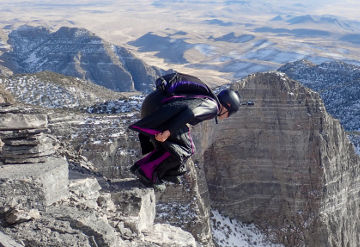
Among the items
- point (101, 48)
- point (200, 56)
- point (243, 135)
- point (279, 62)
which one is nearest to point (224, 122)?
point (243, 135)

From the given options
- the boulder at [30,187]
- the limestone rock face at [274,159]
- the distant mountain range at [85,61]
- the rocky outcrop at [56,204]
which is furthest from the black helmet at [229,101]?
the distant mountain range at [85,61]

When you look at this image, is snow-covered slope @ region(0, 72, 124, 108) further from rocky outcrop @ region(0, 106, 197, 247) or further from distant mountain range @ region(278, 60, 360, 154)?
rocky outcrop @ region(0, 106, 197, 247)

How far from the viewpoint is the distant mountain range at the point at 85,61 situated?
9250 cm

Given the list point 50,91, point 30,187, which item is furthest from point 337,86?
point 30,187

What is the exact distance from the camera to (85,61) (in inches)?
3757

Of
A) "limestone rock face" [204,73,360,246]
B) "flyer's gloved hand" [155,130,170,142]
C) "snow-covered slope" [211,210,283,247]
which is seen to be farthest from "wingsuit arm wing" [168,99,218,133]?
"limestone rock face" [204,73,360,246]

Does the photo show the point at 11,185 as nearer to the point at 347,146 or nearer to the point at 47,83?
the point at 347,146

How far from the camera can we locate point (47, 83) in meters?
36.6

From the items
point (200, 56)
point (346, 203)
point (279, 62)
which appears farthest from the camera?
point (200, 56)

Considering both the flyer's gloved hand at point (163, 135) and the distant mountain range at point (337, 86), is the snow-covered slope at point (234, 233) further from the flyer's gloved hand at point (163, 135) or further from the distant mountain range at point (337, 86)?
the distant mountain range at point (337, 86)

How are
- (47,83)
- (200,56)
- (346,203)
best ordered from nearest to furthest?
(346,203) < (47,83) < (200,56)

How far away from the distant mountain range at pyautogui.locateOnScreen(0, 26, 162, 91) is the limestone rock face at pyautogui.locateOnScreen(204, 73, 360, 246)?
75.5 meters

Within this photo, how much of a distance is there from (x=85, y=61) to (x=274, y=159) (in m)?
81.9

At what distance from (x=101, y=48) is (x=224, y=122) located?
84.0m
